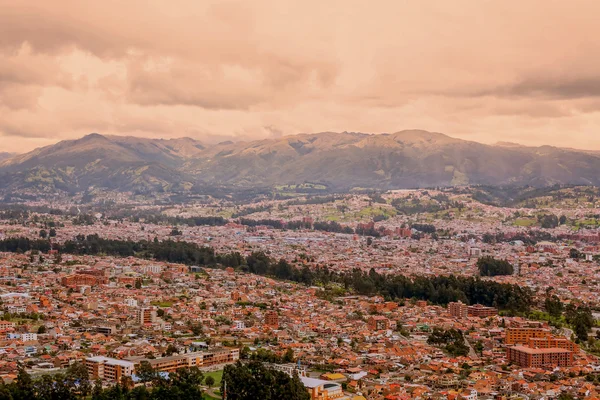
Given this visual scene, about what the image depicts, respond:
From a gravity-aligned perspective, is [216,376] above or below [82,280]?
below

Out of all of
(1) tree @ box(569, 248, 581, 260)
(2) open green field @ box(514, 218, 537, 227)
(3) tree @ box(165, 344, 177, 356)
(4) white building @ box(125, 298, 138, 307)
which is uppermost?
(2) open green field @ box(514, 218, 537, 227)

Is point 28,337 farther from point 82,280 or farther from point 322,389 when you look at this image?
point 82,280

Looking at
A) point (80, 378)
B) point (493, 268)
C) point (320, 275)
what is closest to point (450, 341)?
point (80, 378)

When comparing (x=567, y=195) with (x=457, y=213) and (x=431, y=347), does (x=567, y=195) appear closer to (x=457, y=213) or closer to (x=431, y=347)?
(x=457, y=213)

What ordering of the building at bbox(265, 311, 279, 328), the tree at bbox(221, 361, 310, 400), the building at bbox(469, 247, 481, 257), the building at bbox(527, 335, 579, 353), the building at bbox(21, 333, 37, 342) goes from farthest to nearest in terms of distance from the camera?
the building at bbox(469, 247, 481, 257) < the building at bbox(265, 311, 279, 328) < the building at bbox(21, 333, 37, 342) < the building at bbox(527, 335, 579, 353) < the tree at bbox(221, 361, 310, 400)

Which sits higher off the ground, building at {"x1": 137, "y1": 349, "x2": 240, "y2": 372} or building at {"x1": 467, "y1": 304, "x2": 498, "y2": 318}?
building at {"x1": 467, "y1": 304, "x2": 498, "y2": 318}

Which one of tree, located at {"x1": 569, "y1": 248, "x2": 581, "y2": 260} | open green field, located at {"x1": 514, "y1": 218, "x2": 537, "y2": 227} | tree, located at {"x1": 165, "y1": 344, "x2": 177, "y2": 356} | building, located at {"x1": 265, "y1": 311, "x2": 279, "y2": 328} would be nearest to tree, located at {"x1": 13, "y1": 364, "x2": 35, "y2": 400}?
tree, located at {"x1": 165, "y1": 344, "x2": 177, "y2": 356}

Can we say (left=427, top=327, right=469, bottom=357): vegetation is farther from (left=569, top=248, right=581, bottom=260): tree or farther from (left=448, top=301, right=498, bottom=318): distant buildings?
(left=569, top=248, right=581, bottom=260): tree

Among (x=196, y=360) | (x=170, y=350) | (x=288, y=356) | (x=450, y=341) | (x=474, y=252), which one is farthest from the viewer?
(x=474, y=252)
